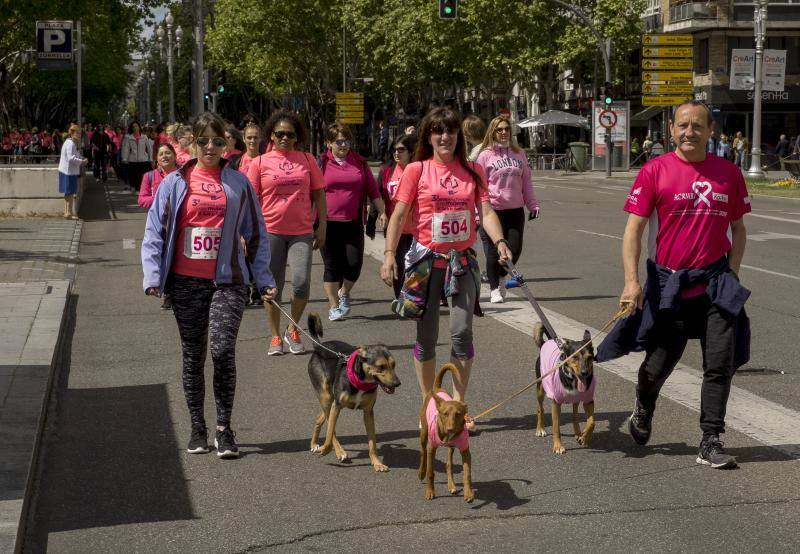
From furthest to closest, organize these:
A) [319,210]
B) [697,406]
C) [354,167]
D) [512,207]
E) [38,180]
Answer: [38,180]
[512,207]
[354,167]
[319,210]
[697,406]

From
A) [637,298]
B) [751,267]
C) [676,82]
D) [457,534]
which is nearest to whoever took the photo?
[457,534]

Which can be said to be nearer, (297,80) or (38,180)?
(38,180)

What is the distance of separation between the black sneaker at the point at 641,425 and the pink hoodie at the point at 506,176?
5.54 metres

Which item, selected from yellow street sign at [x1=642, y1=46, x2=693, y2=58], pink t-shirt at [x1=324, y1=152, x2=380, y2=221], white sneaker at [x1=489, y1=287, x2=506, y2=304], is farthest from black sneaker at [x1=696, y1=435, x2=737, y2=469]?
yellow street sign at [x1=642, y1=46, x2=693, y2=58]

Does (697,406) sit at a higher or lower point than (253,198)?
lower

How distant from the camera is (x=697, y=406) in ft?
26.1

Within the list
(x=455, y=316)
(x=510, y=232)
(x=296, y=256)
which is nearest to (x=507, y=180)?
(x=510, y=232)

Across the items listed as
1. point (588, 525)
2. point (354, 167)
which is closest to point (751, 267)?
point (354, 167)

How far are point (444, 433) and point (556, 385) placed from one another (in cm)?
117

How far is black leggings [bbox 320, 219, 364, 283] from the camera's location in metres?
11.6

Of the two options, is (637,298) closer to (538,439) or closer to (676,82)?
(538,439)

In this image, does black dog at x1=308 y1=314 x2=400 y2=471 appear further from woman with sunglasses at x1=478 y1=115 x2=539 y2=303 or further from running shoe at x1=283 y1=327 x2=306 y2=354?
woman with sunglasses at x1=478 y1=115 x2=539 y2=303

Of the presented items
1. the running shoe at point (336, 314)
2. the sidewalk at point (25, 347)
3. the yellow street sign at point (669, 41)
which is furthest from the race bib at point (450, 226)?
the yellow street sign at point (669, 41)

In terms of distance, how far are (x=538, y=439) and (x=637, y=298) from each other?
3.59 ft
